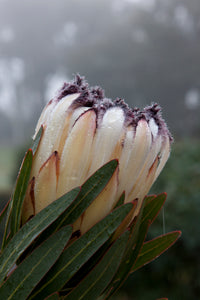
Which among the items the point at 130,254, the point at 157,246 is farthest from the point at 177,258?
the point at 130,254

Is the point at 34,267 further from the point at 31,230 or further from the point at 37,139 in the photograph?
the point at 37,139

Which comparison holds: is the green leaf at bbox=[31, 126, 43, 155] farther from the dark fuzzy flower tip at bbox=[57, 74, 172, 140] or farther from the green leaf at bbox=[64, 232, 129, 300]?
the green leaf at bbox=[64, 232, 129, 300]

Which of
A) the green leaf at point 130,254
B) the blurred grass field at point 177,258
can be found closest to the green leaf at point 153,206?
the green leaf at point 130,254

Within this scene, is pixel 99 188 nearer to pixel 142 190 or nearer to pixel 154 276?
pixel 142 190

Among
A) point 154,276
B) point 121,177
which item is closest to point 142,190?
point 121,177

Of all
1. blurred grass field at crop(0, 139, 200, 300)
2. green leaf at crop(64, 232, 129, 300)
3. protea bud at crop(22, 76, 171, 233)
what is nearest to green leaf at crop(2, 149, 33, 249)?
protea bud at crop(22, 76, 171, 233)
